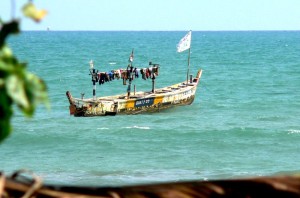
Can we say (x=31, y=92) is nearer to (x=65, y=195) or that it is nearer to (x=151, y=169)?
(x=65, y=195)

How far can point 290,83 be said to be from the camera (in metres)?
48.3

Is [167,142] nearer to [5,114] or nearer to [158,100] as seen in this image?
[158,100]

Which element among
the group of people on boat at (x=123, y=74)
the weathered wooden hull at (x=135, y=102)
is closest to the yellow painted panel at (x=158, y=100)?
the weathered wooden hull at (x=135, y=102)

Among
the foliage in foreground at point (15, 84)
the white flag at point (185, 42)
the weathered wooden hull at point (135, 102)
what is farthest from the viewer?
the white flag at point (185, 42)

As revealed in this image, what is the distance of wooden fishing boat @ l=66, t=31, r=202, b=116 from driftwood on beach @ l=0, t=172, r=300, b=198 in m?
25.9

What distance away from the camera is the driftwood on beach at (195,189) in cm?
118

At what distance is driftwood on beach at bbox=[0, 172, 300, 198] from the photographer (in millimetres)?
1185

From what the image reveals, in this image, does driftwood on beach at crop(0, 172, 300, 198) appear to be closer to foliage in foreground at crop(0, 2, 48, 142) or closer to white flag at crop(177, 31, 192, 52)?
foliage in foreground at crop(0, 2, 48, 142)

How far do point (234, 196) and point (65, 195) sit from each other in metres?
0.25

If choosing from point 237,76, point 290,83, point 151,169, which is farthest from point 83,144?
point 237,76

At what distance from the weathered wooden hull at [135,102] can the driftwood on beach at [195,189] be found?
25.6 meters

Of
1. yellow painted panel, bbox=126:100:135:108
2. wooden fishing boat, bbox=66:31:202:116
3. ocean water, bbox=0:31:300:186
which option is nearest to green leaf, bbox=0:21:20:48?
ocean water, bbox=0:31:300:186

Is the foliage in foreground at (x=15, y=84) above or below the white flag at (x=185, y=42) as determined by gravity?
above
